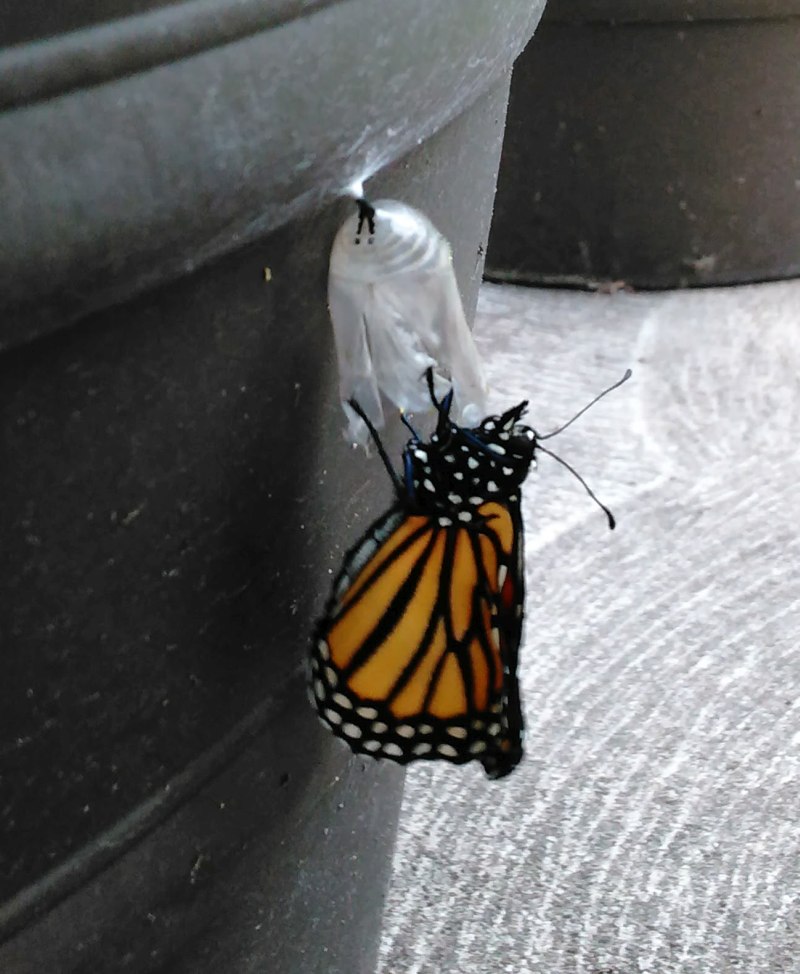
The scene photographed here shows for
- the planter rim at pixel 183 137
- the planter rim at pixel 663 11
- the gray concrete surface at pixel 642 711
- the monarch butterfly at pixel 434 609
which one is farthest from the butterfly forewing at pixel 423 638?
the planter rim at pixel 663 11

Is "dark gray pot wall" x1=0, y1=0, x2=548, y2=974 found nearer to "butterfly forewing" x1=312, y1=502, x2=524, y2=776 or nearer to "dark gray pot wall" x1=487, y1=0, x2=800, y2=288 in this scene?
"butterfly forewing" x1=312, y1=502, x2=524, y2=776

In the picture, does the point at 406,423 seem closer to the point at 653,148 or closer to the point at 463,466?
the point at 463,466

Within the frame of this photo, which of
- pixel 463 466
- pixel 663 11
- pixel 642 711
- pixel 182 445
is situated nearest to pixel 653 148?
pixel 663 11

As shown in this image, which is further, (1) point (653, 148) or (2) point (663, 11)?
(1) point (653, 148)

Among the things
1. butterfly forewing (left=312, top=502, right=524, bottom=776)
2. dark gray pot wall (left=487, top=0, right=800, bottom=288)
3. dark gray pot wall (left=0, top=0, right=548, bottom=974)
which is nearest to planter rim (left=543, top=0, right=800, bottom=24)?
dark gray pot wall (left=487, top=0, right=800, bottom=288)

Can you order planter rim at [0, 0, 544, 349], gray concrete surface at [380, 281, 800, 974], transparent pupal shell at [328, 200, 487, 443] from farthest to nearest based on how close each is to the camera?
1. gray concrete surface at [380, 281, 800, 974]
2. transparent pupal shell at [328, 200, 487, 443]
3. planter rim at [0, 0, 544, 349]

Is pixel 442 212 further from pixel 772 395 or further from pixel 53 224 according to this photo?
pixel 772 395

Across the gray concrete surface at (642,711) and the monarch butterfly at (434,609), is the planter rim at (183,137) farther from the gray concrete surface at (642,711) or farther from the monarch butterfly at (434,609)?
the gray concrete surface at (642,711)
